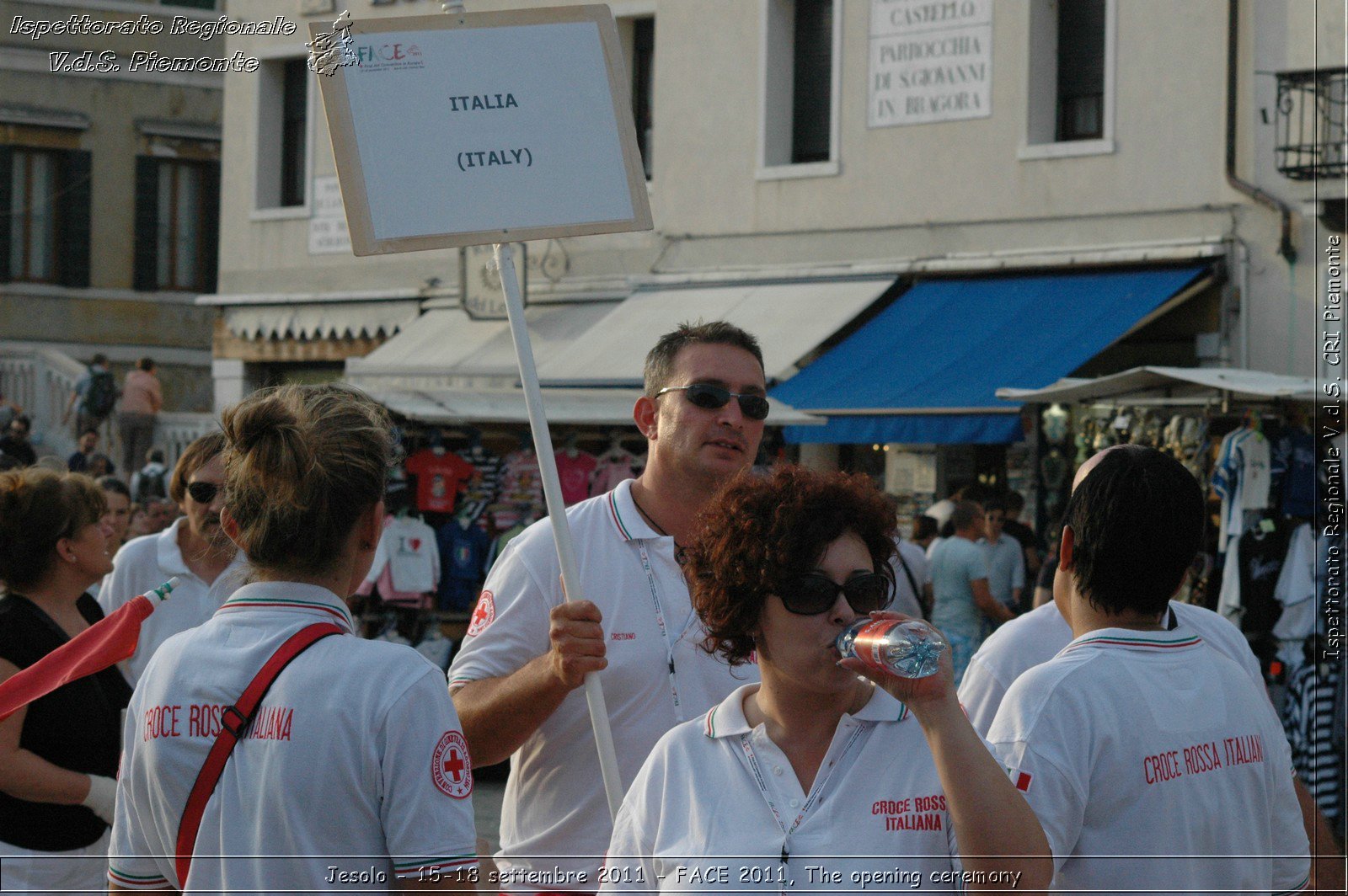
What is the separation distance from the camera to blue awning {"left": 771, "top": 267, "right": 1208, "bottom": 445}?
1318 centimetres

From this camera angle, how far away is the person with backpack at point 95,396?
21.4 meters

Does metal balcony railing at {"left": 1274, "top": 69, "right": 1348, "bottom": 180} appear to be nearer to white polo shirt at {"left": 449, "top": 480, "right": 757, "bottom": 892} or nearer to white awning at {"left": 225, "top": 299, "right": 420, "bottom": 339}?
white polo shirt at {"left": 449, "top": 480, "right": 757, "bottom": 892}

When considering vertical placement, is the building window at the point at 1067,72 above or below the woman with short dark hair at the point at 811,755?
above

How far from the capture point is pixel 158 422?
70.7 feet

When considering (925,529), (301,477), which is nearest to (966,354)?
(925,529)

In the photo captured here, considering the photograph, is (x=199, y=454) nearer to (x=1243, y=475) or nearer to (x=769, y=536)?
(x=769, y=536)

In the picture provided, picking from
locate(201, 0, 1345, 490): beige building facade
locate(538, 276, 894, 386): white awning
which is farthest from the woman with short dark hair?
locate(538, 276, 894, 386): white awning

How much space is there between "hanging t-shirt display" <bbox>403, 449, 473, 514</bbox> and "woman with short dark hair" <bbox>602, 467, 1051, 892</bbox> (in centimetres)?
1079

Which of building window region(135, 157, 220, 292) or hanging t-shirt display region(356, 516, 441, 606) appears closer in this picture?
hanging t-shirt display region(356, 516, 441, 606)

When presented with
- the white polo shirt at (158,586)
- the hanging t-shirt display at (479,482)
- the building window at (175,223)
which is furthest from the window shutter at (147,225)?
the white polo shirt at (158,586)

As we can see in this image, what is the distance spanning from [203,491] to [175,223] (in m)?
22.8

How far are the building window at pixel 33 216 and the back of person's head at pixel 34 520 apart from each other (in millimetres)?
22342

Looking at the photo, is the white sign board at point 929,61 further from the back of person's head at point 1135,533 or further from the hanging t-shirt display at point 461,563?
the back of person's head at point 1135,533

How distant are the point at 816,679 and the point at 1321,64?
11811mm
